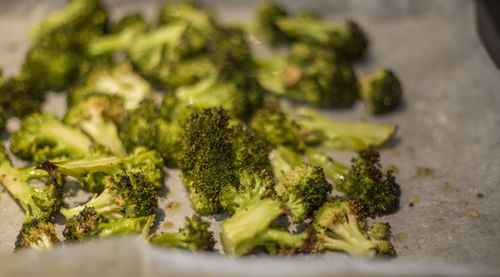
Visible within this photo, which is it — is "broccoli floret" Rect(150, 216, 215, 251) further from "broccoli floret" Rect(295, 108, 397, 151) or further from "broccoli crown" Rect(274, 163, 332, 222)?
"broccoli floret" Rect(295, 108, 397, 151)

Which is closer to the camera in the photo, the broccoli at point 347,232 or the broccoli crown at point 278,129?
the broccoli at point 347,232

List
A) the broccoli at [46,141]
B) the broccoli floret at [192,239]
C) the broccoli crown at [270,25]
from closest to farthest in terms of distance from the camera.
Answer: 1. the broccoli floret at [192,239]
2. the broccoli at [46,141]
3. the broccoli crown at [270,25]

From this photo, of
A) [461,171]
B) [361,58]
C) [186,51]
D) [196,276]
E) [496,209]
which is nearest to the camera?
[196,276]

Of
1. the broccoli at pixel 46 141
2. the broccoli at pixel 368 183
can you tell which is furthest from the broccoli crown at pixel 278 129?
the broccoli at pixel 46 141

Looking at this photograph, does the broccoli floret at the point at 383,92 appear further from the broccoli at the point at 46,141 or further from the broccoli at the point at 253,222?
the broccoli at the point at 46,141

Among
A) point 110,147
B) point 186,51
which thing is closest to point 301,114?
point 186,51

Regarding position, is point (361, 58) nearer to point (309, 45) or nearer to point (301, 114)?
point (309, 45)

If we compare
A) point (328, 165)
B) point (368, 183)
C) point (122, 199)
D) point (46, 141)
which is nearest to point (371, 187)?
point (368, 183)
